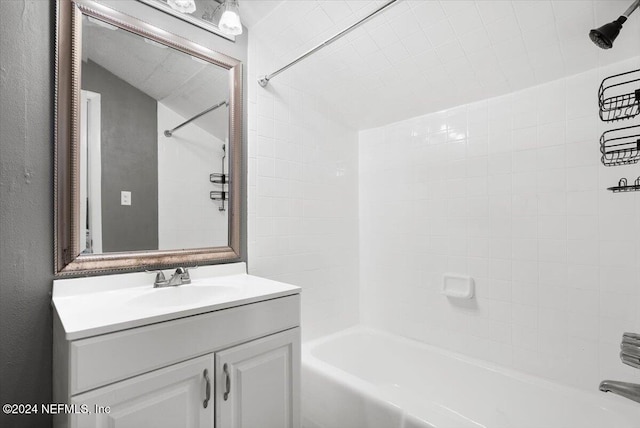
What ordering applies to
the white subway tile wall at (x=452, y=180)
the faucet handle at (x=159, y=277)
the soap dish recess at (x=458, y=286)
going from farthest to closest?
the soap dish recess at (x=458, y=286)
the white subway tile wall at (x=452, y=180)
the faucet handle at (x=159, y=277)

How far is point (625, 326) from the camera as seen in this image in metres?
1.58

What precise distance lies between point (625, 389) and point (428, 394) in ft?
4.34

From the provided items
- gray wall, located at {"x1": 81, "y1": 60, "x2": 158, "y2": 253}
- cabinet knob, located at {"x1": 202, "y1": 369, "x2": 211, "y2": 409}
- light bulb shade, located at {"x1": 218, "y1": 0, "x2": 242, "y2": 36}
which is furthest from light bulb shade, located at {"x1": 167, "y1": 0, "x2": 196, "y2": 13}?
cabinet knob, located at {"x1": 202, "y1": 369, "x2": 211, "y2": 409}

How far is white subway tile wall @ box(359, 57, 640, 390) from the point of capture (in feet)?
5.38

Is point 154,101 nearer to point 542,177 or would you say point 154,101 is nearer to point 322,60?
point 322,60

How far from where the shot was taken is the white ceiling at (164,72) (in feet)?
4.62

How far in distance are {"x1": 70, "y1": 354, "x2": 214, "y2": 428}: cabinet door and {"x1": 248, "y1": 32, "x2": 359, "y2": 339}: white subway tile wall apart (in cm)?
83

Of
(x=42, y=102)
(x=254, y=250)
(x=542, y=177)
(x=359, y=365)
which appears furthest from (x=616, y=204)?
(x=42, y=102)

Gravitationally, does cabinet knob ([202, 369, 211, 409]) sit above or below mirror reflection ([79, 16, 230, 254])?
below

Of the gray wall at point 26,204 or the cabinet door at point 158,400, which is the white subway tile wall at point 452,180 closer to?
the cabinet door at point 158,400

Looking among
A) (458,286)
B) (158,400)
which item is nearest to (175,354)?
(158,400)

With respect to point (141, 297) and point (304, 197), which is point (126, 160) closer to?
point (141, 297)

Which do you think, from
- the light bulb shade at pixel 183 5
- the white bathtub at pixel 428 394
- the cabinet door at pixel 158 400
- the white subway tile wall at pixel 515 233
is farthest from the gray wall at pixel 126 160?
the white subway tile wall at pixel 515 233

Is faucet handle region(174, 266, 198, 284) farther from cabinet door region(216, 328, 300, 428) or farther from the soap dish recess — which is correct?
the soap dish recess
